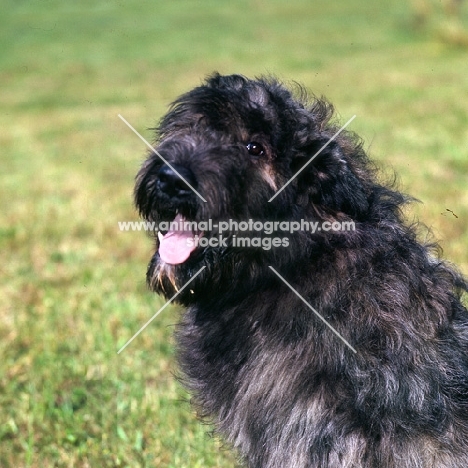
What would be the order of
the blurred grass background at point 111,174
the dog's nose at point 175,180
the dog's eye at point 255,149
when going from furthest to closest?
1. the blurred grass background at point 111,174
2. the dog's eye at point 255,149
3. the dog's nose at point 175,180

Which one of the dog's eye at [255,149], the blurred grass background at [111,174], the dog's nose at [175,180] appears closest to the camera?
the dog's nose at [175,180]

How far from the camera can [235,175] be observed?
8.35 feet

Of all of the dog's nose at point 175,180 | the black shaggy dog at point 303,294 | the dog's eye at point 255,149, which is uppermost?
the dog's eye at point 255,149

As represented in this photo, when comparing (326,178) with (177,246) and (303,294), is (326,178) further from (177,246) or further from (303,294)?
(177,246)

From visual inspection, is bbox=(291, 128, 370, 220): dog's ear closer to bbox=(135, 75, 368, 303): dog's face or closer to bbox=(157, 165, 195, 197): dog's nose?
bbox=(135, 75, 368, 303): dog's face

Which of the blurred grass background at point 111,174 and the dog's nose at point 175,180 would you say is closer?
the dog's nose at point 175,180

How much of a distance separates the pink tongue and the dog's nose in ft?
0.48

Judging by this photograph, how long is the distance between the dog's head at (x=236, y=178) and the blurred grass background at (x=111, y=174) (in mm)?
626

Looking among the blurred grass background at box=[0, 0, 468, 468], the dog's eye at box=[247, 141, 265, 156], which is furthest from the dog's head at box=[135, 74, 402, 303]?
the blurred grass background at box=[0, 0, 468, 468]

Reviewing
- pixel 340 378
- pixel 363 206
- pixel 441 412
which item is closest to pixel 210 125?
pixel 363 206

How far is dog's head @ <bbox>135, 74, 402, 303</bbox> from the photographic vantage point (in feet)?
8.27

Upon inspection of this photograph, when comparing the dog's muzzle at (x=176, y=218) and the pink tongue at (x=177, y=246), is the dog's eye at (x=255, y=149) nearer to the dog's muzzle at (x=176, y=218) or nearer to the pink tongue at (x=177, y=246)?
the dog's muzzle at (x=176, y=218)

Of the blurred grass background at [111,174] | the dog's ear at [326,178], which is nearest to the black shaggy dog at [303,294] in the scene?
the dog's ear at [326,178]

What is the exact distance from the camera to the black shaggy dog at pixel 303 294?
2.60 meters
